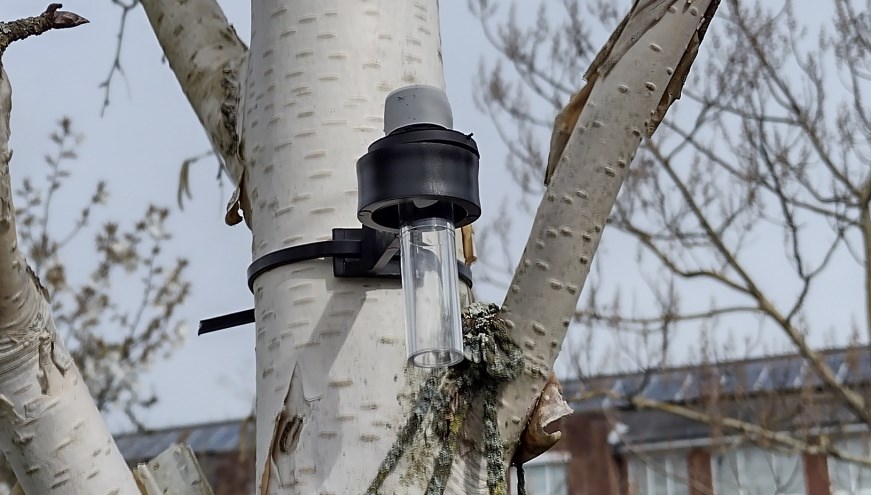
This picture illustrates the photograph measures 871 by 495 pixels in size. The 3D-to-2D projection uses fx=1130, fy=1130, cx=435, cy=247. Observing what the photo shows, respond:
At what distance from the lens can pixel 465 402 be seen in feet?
3.90

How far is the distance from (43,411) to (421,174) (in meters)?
0.43

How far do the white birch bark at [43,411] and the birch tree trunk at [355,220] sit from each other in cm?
18

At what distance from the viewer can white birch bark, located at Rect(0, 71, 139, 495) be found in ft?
3.46

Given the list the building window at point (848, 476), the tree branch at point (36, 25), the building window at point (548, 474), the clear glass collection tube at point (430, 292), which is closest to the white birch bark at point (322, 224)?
the clear glass collection tube at point (430, 292)

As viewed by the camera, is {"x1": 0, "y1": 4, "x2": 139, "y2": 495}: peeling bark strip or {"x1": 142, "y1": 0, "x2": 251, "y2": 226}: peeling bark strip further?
{"x1": 142, "y1": 0, "x2": 251, "y2": 226}: peeling bark strip

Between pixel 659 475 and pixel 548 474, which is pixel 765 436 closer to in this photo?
pixel 548 474

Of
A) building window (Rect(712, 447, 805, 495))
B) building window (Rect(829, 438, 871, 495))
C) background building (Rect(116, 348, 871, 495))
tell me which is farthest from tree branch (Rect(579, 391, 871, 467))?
building window (Rect(829, 438, 871, 495))

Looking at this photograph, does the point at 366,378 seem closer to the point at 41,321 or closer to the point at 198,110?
the point at 41,321

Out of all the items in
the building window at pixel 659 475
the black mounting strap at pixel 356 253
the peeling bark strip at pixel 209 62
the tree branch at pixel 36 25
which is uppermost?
the building window at pixel 659 475

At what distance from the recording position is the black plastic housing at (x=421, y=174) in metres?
1.09

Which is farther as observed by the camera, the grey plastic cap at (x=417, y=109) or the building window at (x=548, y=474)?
the building window at (x=548, y=474)

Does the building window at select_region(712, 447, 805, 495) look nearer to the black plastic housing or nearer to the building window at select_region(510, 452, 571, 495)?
the building window at select_region(510, 452, 571, 495)

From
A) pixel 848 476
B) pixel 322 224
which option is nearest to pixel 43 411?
pixel 322 224

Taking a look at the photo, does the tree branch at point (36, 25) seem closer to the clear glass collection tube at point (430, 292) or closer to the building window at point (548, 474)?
the clear glass collection tube at point (430, 292)
